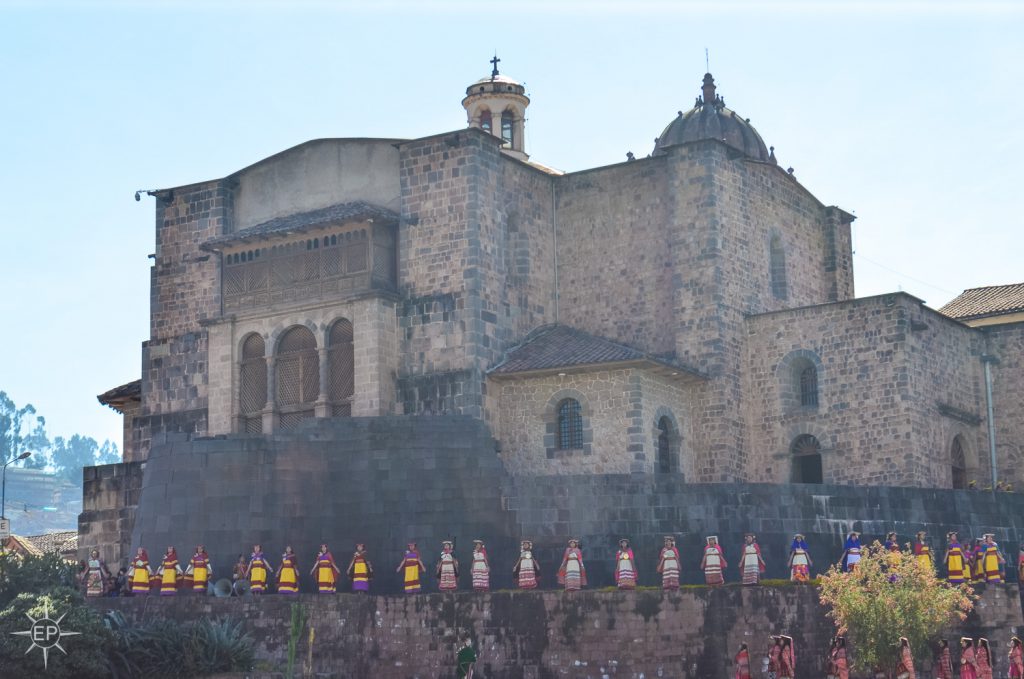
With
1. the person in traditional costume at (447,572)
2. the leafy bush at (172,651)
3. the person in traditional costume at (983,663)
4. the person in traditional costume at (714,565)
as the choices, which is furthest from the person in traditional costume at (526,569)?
the person in traditional costume at (983,663)

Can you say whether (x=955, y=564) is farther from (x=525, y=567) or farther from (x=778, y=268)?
(x=778, y=268)

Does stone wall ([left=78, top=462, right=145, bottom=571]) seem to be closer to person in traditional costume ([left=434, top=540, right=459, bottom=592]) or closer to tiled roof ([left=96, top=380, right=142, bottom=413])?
tiled roof ([left=96, top=380, right=142, bottom=413])

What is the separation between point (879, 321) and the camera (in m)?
39.3

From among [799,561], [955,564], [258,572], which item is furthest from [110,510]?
[955,564]

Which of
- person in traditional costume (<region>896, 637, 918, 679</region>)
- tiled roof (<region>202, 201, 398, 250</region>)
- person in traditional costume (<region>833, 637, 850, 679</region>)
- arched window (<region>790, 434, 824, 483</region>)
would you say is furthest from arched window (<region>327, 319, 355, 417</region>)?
person in traditional costume (<region>896, 637, 918, 679</region>)

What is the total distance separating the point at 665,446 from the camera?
39.1 m

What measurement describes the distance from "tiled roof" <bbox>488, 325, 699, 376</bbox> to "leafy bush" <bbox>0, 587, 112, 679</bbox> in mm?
12010

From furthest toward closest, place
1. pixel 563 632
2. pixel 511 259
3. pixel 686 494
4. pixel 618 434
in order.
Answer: pixel 511 259 < pixel 618 434 < pixel 686 494 < pixel 563 632

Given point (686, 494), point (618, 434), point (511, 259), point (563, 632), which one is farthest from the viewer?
point (511, 259)

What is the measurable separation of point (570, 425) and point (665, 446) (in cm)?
220

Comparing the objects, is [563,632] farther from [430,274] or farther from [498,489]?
[430,274]

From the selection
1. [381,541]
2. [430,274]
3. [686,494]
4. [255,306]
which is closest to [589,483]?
[686,494]

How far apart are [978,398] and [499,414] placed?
11956mm

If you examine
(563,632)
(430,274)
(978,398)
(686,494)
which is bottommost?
(563,632)
